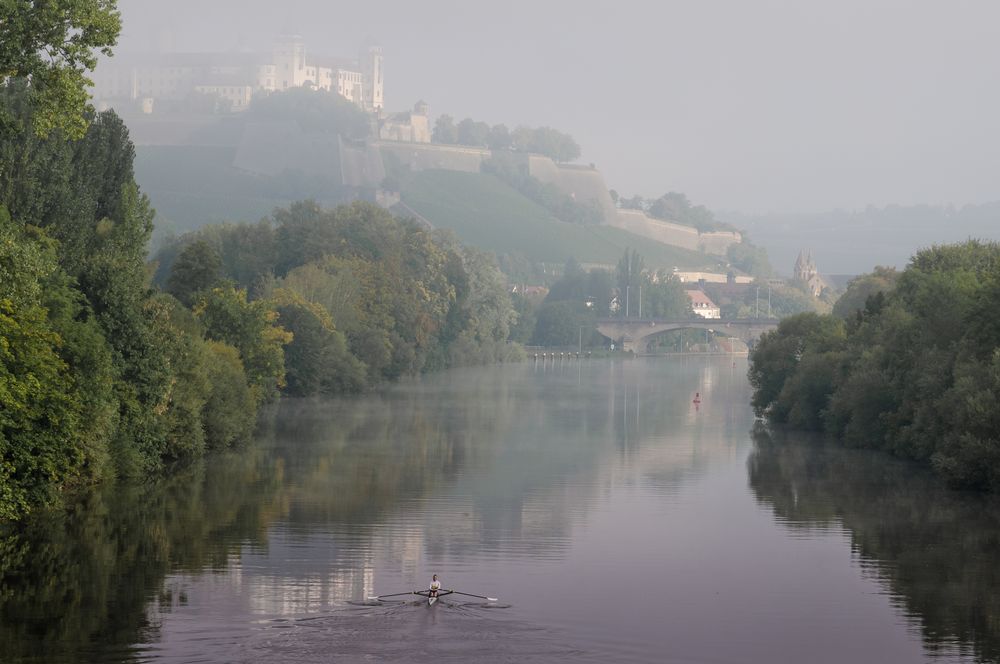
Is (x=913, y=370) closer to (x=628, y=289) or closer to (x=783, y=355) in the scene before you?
(x=783, y=355)

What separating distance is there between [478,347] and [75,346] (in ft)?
268

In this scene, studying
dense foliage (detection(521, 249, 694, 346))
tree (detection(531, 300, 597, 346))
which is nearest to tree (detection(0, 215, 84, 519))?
tree (detection(531, 300, 597, 346))

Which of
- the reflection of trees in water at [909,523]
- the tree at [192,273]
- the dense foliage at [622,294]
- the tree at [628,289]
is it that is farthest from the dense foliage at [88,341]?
the tree at [628,289]

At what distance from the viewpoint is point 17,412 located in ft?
106

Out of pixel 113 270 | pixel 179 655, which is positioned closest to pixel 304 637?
pixel 179 655

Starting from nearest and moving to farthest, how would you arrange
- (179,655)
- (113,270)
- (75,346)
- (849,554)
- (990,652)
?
(179,655), (990,652), (849,554), (75,346), (113,270)

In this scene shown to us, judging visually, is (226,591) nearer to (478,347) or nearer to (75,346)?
(75,346)

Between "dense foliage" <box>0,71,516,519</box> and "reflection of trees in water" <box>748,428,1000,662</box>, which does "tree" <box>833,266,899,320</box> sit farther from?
"reflection of trees in water" <box>748,428,1000,662</box>

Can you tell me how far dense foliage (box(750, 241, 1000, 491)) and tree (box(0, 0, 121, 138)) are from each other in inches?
992

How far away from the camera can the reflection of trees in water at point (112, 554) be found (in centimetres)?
2439

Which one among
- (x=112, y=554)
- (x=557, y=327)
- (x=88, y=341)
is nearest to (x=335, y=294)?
(x=88, y=341)

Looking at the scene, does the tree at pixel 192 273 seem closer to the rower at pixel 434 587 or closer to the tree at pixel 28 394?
the tree at pixel 28 394

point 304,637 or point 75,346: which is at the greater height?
point 75,346

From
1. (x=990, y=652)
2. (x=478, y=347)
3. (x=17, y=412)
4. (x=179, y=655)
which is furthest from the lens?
(x=478, y=347)
